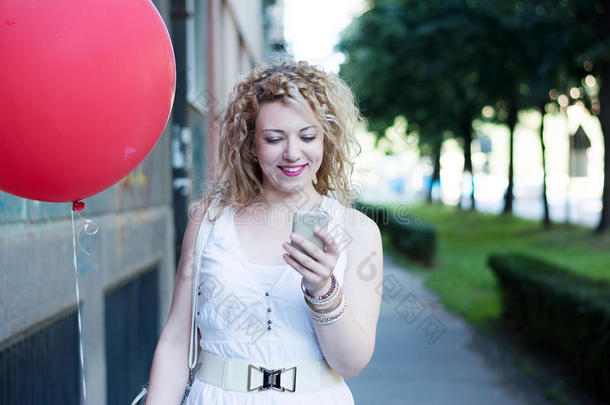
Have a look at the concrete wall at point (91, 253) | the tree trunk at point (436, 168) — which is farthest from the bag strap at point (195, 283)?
the tree trunk at point (436, 168)

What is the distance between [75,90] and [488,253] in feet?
46.2

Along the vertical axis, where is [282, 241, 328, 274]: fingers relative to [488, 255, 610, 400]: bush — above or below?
above

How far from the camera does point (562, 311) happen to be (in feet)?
17.7

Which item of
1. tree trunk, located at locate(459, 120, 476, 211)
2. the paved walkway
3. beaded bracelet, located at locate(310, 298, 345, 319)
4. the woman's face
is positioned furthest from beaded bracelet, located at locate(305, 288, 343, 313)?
tree trunk, located at locate(459, 120, 476, 211)

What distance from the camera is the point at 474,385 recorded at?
17.8 ft

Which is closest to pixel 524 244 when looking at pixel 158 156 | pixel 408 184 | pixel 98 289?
pixel 158 156

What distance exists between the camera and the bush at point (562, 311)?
4.67 m

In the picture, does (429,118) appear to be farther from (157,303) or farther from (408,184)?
(408,184)

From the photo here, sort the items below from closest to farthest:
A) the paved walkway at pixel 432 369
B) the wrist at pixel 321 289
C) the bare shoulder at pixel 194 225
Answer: the wrist at pixel 321 289, the bare shoulder at pixel 194 225, the paved walkway at pixel 432 369

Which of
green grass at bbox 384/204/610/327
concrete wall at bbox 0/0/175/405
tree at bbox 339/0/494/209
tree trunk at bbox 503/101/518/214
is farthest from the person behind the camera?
tree trunk at bbox 503/101/518/214

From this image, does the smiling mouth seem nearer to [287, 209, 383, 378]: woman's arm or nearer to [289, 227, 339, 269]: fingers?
[287, 209, 383, 378]: woman's arm

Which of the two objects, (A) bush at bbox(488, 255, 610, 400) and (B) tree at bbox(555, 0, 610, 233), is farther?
(B) tree at bbox(555, 0, 610, 233)

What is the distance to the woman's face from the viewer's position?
5.82ft

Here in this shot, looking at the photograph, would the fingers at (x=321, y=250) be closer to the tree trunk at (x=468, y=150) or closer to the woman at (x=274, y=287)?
the woman at (x=274, y=287)
